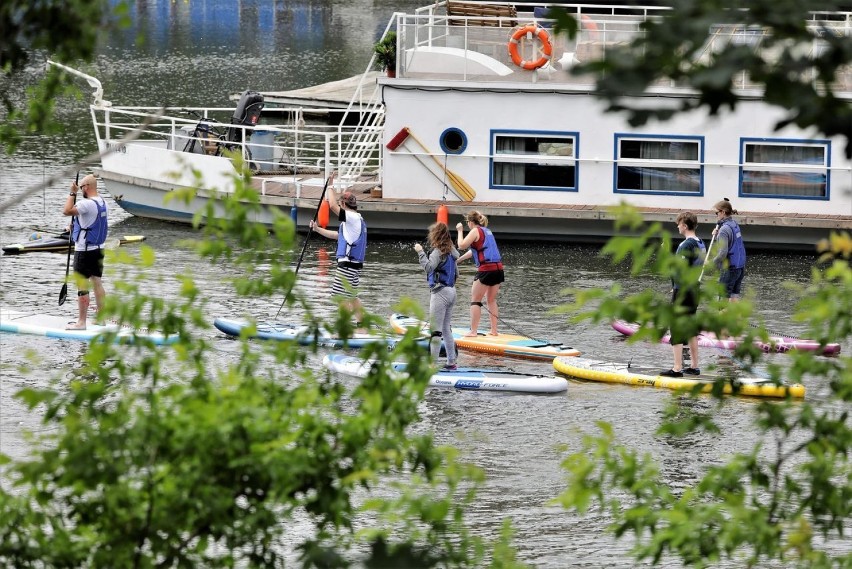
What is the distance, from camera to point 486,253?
49.2 ft

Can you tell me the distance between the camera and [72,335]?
14703 mm

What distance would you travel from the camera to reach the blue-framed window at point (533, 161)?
70.3 feet

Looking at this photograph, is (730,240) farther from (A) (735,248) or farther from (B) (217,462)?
(B) (217,462)

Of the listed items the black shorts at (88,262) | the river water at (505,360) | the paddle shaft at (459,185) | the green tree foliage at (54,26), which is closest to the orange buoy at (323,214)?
the river water at (505,360)

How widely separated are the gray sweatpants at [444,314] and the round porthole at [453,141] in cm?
810

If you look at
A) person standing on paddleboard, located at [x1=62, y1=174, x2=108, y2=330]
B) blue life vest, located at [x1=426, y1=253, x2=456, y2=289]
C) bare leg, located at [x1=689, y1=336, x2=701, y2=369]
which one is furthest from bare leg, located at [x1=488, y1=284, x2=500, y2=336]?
person standing on paddleboard, located at [x1=62, y1=174, x2=108, y2=330]

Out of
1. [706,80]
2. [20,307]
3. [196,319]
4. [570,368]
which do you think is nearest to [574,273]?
[570,368]

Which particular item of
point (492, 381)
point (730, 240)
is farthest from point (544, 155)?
point (492, 381)

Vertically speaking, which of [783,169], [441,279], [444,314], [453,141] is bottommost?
[444,314]

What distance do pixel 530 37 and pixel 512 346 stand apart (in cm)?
775

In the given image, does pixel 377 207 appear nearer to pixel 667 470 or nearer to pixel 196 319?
pixel 667 470

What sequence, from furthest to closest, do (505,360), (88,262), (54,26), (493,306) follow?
(493,306)
(505,360)
(88,262)
(54,26)

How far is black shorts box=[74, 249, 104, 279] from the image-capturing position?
14555mm

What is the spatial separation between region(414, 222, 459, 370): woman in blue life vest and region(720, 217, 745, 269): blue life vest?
10.8 ft
